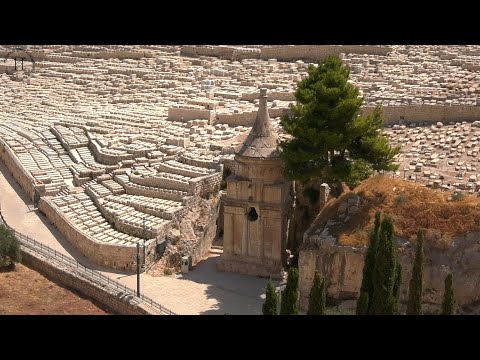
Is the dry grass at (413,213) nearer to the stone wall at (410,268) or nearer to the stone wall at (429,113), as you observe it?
the stone wall at (410,268)

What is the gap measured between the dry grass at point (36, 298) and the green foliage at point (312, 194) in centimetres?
867

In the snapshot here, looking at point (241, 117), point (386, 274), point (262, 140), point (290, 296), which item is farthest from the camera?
point (241, 117)

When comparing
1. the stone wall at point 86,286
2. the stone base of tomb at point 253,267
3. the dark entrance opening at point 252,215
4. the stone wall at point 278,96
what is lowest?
the stone wall at point 86,286

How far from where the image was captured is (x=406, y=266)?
24203mm

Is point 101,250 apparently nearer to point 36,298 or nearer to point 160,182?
point 36,298

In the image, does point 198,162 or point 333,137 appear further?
point 198,162

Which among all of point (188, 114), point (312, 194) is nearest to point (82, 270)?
point (312, 194)

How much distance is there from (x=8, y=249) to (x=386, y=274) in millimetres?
15186

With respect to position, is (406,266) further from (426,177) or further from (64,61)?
(64,61)

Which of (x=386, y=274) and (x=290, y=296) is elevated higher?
(x=386, y=274)

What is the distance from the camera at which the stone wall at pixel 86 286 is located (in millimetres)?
26016

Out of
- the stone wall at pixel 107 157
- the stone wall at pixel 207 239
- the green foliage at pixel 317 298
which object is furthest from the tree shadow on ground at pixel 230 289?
the stone wall at pixel 107 157

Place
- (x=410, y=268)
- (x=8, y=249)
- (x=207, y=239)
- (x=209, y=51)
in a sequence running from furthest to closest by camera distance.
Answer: (x=209, y=51) → (x=207, y=239) → (x=8, y=249) → (x=410, y=268)

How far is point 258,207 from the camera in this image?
28.5m
